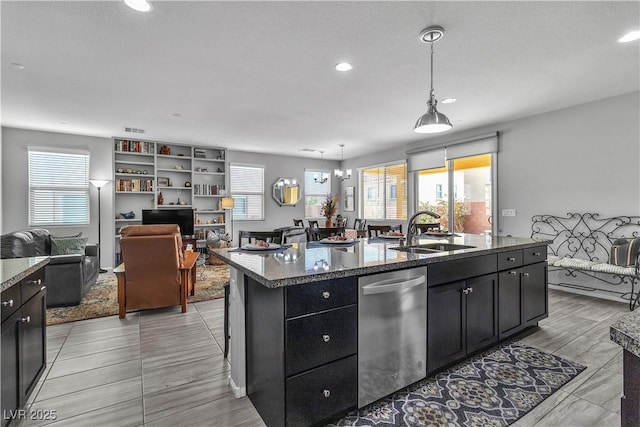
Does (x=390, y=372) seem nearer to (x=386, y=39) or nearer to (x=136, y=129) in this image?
(x=386, y=39)

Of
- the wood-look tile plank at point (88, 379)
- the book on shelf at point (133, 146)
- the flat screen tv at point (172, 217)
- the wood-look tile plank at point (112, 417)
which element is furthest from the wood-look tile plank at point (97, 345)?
the book on shelf at point (133, 146)

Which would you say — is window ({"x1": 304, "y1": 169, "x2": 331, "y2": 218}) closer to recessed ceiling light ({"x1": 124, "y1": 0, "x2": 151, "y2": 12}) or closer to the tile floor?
the tile floor

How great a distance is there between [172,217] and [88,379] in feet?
16.7

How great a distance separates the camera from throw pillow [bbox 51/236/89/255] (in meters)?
4.68

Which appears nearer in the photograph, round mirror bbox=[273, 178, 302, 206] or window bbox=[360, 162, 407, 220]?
window bbox=[360, 162, 407, 220]

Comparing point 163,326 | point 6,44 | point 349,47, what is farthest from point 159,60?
point 163,326

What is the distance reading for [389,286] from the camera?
1805mm

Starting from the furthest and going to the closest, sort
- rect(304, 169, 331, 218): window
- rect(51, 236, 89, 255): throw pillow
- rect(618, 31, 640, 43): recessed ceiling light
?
rect(304, 169, 331, 218): window, rect(51, 236, 89, 255): throw pillow, rect(618, 31, 640, 43): recessed ceiling light

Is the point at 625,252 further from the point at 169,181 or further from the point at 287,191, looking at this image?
the point at 169,181

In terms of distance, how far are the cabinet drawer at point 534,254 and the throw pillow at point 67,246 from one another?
588 cm

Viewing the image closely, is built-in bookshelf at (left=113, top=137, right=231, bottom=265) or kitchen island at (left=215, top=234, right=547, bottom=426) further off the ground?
built-in bookshelf at (left=113, top=137, right=231, bottom=265)

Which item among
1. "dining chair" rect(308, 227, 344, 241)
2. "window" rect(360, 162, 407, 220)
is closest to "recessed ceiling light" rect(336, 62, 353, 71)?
"dining chair" rect(308, 227, 344, 241)

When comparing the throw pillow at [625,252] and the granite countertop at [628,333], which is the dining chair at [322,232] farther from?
the throw pillow at [625,252]

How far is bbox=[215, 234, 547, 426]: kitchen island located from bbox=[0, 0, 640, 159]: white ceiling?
1.81m
